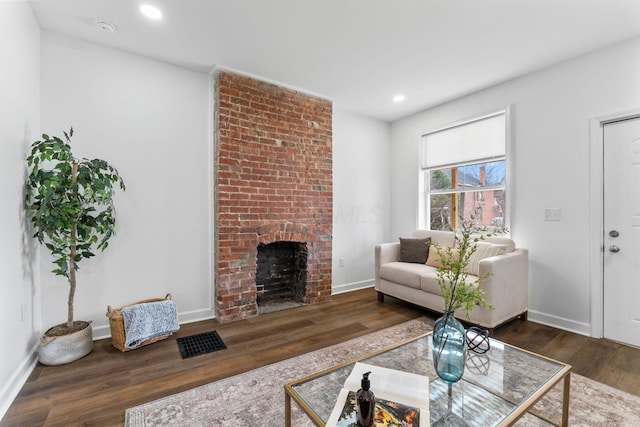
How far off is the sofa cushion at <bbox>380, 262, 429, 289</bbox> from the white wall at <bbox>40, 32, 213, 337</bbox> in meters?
→ 2.08

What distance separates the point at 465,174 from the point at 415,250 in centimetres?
123

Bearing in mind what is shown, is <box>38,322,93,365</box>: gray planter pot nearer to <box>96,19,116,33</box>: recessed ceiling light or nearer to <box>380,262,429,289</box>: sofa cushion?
<box>96,19,116,33</box>: recessed ceiling light

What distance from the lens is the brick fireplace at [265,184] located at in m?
3.08

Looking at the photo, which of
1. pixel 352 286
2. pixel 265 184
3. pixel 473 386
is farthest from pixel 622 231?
pixel 265 184

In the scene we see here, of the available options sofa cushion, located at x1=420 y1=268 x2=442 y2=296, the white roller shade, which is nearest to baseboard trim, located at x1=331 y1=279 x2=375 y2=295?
sofa cushion, located at x1=420 y1=268 x2=442 y2=296

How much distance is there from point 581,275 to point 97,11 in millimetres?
4718

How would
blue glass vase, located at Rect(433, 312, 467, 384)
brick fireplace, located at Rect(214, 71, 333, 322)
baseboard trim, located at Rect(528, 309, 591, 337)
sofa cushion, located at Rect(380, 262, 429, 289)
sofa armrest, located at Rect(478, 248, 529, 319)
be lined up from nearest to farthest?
blue glass vase, located at Rect(433, 312, 467, 384) → sofa armrest, located at Rect(478, 248, 529, 319) → baseboard trim, located at Rect(528, 309, 591, 337) → brick fireplace, located at Rect(214, 71, 333, 322) → sofa cushion, located at Rect(380, 262, 429, 289)

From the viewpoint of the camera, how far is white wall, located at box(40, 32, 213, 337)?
8.25 feet

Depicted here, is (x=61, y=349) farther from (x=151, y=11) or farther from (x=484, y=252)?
(x=484, y=252)

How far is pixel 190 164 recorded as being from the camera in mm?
3070

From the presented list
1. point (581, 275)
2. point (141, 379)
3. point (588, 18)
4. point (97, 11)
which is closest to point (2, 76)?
point (97, 11)

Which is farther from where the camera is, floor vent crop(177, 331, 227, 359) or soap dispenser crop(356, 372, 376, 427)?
floor vent crop(177, 331, 227, 359)

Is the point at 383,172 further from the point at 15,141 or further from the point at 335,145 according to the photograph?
the point at 15,141

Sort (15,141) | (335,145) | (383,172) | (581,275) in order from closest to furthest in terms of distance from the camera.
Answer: (15,141)
(581,275)
(335,145)
(383,172)
